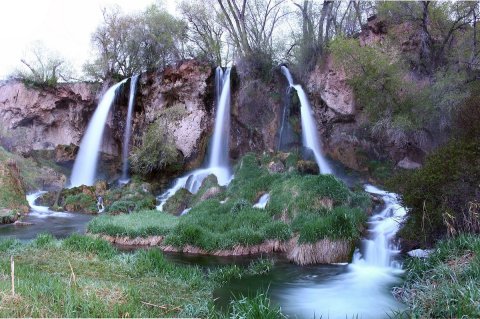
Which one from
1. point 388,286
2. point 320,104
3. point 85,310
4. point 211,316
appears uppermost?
point 320,104

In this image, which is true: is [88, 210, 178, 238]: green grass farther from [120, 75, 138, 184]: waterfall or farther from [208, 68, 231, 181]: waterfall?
[120, 75, 138, 184]: waterfall

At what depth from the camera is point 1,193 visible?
20.5 meters

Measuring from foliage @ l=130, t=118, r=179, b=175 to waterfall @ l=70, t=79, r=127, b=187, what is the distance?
17.7ft

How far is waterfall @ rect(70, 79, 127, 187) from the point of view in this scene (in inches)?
1139

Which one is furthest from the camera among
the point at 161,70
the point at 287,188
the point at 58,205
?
the point at 161,70

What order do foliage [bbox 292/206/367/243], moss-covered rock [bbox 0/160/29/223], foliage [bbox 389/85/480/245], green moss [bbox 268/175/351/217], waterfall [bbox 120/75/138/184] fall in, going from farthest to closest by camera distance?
1. waterfall [bbox 120/75/138/184]
2. moss-covered rock [bbox 0/160/29/223]
3. green moss [bbox 268/175/351/217]
4. foliage [bbox 292/206/367/243]
5. foliage [bbox 389/85/480/245]

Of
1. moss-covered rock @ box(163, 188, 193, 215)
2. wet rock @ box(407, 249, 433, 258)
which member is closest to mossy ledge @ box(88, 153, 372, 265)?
wet rock @ box(407, 249, 433, 258)

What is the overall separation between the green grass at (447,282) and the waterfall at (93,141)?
2512cm

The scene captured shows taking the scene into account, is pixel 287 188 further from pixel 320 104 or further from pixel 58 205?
pixel 58 205

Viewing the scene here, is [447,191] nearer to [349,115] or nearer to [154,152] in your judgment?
[349,115]

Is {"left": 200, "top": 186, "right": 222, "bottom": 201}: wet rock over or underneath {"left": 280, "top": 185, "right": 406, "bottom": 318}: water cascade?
over

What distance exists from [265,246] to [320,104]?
13.1 m

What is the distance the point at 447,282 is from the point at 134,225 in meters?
11.0

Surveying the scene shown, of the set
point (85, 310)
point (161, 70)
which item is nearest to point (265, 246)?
point (85, 310)
